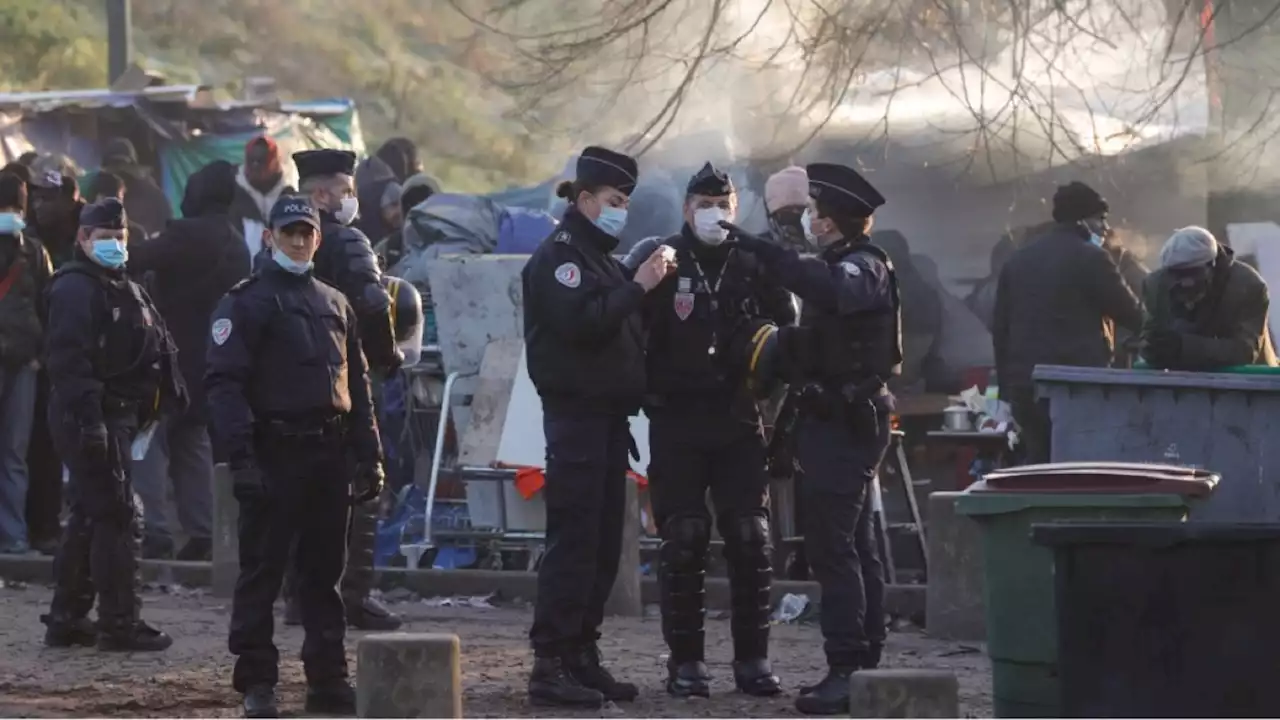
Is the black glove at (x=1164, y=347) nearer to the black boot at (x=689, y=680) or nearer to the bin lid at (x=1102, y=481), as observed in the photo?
the bin lid at (x=1102, y=481)

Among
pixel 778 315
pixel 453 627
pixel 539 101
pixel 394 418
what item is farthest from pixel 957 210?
pixel 778 315

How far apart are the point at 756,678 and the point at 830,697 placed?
52 cm

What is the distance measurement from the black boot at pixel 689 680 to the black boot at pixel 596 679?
155 mm

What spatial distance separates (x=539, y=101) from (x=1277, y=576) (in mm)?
9289

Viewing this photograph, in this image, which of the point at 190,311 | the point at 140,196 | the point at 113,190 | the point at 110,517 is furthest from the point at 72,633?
the point at 140,196

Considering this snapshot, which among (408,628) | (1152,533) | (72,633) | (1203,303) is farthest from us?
(1203,303)

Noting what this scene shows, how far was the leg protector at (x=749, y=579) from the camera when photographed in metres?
9.23

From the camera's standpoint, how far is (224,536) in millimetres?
12688

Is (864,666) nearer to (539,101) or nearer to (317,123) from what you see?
(539,101)

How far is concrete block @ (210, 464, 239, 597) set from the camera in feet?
41.4

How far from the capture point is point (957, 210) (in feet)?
54.1

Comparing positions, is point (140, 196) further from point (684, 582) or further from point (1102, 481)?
point (1102, 481)

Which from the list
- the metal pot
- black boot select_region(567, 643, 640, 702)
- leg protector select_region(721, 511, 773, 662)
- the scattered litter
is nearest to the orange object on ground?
the scattered litter

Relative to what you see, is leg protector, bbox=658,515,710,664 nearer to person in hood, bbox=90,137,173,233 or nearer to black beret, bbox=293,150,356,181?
black beret, bbox=293,150,356,181
